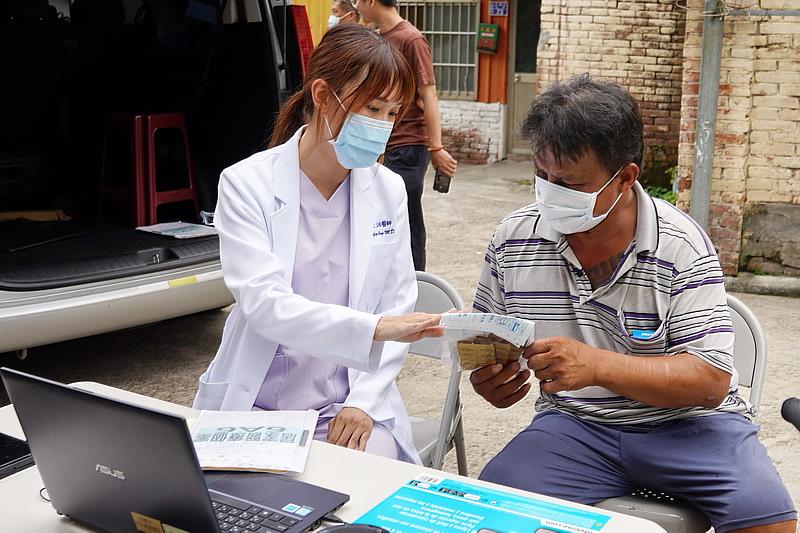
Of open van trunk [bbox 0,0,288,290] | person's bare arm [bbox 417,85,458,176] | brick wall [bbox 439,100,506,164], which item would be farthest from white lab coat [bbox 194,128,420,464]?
brick wall [bbox 439,100,506,164]

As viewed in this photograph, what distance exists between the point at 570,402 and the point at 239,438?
0.99m

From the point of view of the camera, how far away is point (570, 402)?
106 inches

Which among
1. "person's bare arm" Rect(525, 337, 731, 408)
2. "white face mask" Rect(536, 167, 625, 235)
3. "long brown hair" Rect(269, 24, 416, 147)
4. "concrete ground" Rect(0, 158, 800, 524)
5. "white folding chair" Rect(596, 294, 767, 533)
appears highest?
"long brown hair" Rect(269, 24, 416, 147)

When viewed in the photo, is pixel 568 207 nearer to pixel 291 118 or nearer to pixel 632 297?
pixel 632 297

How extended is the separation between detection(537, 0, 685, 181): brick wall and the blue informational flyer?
8774 millimetres

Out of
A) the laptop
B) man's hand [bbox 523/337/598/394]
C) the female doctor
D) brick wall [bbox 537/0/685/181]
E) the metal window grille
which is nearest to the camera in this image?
the laptop

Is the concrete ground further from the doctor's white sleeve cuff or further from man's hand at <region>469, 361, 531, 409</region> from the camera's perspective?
the doctor's white sleeve cuff

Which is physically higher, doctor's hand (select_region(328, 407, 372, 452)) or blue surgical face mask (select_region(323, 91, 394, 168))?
blue surgical face mask (select_region(323, 91, 394, 168))

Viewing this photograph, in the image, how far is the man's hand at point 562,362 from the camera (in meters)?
2.33

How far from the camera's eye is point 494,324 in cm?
217

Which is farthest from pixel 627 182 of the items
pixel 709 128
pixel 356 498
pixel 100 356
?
pixel 709 128

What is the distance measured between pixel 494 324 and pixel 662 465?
0.67 meters

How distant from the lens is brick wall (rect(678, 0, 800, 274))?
6.38 m

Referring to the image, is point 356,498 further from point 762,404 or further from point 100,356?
point 100,356
